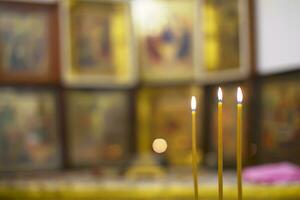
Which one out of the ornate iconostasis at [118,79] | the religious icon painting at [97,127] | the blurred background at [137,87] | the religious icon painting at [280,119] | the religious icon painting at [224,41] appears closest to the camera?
the religious icon painting at [280,119]

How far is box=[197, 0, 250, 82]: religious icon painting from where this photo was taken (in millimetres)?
3557

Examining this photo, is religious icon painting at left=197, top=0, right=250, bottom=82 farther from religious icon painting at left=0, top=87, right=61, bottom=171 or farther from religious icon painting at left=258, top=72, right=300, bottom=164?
religious icon painting at left=0, top=87, right=61, bottom=171

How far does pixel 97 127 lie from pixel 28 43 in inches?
37.1

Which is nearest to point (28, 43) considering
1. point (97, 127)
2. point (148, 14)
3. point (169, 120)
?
point (97, 127)

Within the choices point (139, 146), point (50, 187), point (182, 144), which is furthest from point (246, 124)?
point (50, 187)

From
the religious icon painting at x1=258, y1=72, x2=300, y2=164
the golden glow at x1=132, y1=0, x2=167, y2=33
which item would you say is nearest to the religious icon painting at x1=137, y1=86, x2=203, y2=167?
the golden glow at x1=132, y1=0, x2=167, y2=33

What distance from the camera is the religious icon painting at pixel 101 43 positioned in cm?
399

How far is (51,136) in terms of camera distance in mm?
3895

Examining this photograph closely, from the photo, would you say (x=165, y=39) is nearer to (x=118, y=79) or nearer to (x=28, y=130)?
(x=118, y=79)

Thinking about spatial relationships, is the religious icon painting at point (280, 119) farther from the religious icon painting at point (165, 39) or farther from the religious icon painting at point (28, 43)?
the religious icon painting at point (28, 43)

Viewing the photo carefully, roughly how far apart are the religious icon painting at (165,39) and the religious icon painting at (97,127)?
15.2 inches

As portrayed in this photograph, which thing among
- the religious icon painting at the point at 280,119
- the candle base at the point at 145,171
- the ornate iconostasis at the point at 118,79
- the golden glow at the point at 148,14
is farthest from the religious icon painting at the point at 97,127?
the religious icon painting at the point at 280,119

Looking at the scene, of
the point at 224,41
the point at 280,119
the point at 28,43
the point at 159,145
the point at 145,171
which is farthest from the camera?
the point at 159,145

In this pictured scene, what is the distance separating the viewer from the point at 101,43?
406 centimetres
